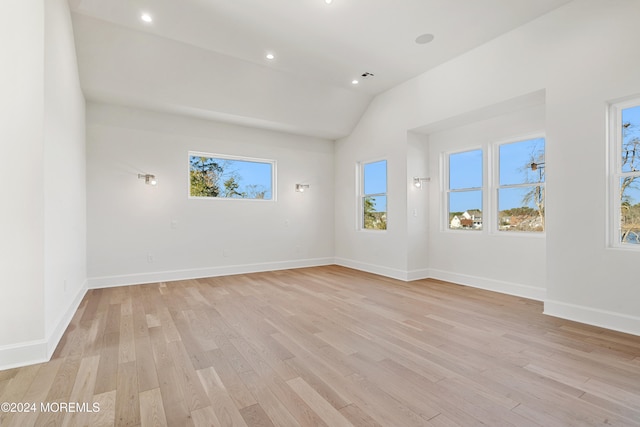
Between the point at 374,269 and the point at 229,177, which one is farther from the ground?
the point at 229,177

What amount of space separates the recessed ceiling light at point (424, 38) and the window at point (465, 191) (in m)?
1.95

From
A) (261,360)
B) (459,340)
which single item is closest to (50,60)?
(261,360)

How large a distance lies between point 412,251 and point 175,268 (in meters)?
4.20

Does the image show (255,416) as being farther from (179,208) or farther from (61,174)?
(179,208)

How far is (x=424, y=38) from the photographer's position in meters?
4.03

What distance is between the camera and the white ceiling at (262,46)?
346 cm

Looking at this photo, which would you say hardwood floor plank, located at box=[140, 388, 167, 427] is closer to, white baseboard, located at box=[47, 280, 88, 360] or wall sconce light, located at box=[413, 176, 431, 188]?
white baseboard, located at box=[47, 280, 88, 360]

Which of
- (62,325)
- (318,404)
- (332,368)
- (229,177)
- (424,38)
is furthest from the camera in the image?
(229,177)

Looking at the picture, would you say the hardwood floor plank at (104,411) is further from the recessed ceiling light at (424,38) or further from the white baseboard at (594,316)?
the recessed ceiling light at (424,38)

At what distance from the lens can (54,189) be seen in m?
2.80

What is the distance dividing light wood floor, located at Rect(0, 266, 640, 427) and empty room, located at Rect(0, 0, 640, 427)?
0.07 feet

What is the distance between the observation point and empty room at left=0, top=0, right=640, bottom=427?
2111 mm

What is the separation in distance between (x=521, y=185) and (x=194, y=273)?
552 cm

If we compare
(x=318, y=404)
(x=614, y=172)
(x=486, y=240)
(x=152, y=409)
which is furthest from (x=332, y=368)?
(x=486, y=240)
